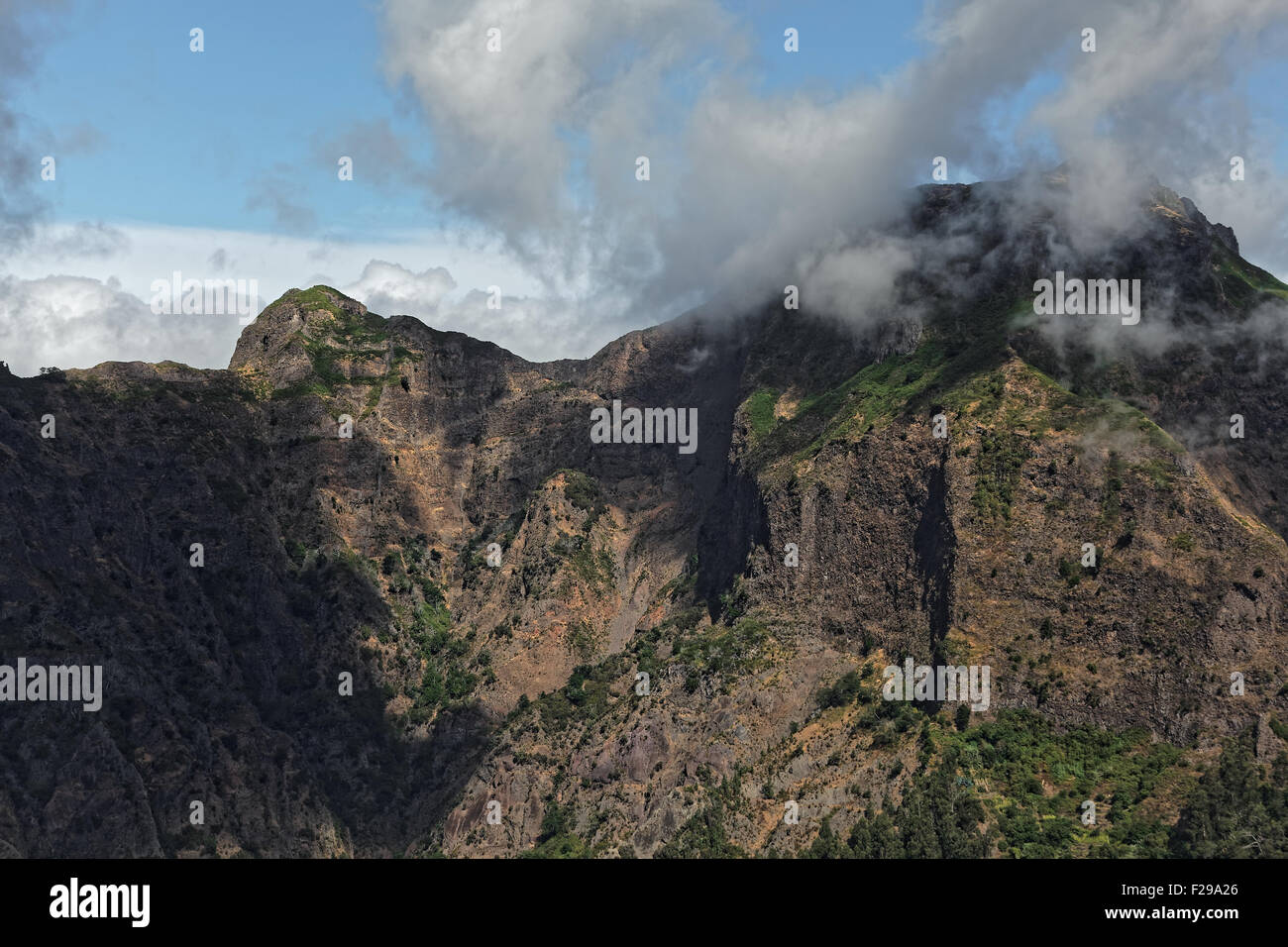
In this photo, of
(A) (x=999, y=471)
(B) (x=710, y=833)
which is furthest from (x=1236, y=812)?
(B) (x=710, y=833)

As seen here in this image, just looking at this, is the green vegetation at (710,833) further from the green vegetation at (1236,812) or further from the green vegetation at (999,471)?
the green vegetation at (1236,812)

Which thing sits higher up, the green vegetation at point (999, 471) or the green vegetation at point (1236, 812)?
the green vegetation at point (999, 471)

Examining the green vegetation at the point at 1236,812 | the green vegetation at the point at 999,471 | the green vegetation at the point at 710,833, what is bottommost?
the green vegetation at the point at 710,833

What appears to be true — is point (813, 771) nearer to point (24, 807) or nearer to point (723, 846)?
point (723, 846)

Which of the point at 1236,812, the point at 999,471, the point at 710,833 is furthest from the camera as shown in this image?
the point at 999,471

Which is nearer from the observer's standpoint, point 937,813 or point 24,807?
point 937,813

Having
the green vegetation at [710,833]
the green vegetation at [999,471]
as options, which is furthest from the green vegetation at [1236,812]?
the green vegetation at [710,833]

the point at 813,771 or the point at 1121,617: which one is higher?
the point at 1121,617

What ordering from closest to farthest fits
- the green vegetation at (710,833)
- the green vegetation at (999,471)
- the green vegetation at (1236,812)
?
the green vegetation at (1236,812) < the green vegetation at (710,833) < the green vegetation at (999,471)

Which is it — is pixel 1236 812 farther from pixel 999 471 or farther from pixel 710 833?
pixel 710 833
